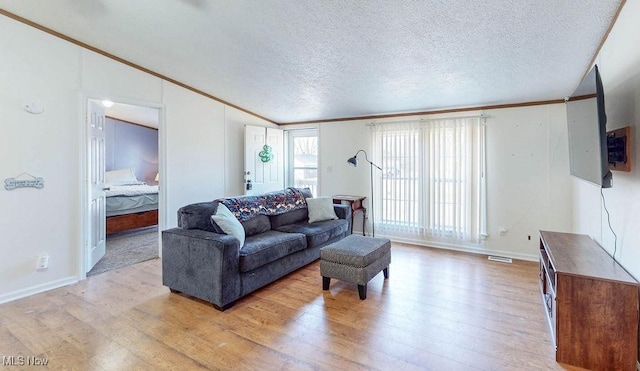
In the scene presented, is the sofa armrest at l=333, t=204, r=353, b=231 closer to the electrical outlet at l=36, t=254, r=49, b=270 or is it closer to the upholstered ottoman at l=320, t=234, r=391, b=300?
the upholstered ottoman at l=320, t=234, r=391, b=300

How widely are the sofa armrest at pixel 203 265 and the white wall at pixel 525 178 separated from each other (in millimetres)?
3305

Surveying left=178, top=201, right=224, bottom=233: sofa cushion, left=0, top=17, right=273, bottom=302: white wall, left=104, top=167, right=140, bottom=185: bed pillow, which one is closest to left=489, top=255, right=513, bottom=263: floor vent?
left=178, top=201, right=224, bottom=233: sofa cushion

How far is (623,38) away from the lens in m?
1.98

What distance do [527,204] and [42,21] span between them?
18.8 feet

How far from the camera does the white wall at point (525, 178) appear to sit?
3.74 meters

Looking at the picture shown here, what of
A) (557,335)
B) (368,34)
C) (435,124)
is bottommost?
(557,335)

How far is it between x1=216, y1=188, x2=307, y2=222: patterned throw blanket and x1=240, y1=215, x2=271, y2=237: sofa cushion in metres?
0.05

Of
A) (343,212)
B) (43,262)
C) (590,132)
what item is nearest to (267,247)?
(343,212)

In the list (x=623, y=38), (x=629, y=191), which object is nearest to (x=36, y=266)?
(x=629, y=191)

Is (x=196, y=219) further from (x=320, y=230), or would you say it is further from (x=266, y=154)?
(x=266, y=154)

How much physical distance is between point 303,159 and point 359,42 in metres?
3.40

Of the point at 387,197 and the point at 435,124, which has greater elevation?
the point at 435,124

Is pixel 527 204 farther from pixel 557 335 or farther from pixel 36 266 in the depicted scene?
pixel 36 266

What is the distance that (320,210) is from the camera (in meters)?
4.23
